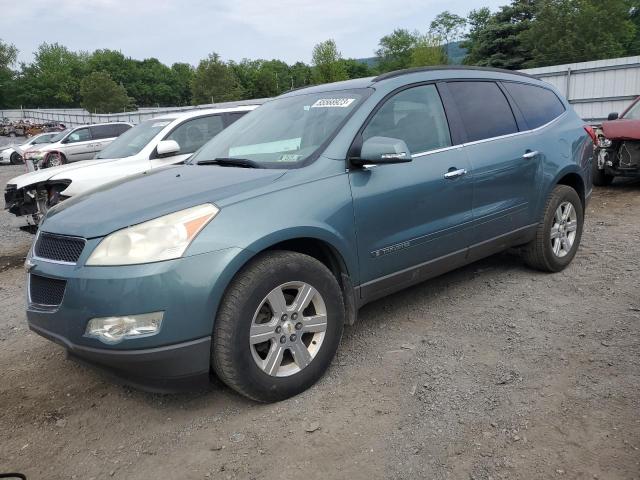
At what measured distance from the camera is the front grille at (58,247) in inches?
109

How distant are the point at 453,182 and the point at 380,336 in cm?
121

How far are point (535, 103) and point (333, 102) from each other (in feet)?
7.10

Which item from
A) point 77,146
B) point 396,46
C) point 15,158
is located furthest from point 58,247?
point 396,46

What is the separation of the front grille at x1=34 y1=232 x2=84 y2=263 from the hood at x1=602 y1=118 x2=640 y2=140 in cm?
845

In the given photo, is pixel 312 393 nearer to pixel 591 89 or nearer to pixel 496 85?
pixel 496 85

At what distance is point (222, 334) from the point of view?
8.93 feet

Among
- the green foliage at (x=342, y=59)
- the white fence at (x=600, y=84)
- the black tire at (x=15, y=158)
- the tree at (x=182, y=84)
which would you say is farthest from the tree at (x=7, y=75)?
the white fence at (x=600, y=84)

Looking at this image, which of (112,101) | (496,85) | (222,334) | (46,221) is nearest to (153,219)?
(222,334)

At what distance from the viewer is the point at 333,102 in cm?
373

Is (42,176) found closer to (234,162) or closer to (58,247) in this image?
(234,162)

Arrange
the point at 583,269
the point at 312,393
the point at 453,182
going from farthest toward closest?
the point at 583,269
the point at 453,182
the point at 312,393

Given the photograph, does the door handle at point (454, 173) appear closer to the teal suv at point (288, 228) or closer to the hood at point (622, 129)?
the teal suv at point (288, 228)

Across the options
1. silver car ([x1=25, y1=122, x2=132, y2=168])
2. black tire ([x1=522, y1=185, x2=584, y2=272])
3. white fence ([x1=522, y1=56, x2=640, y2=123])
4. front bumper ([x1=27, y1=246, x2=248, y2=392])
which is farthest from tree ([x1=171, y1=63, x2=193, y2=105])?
front bumper ([x1=27, y1=246, x2=248, y2=392])

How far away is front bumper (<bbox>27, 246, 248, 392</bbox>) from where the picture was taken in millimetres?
2574
